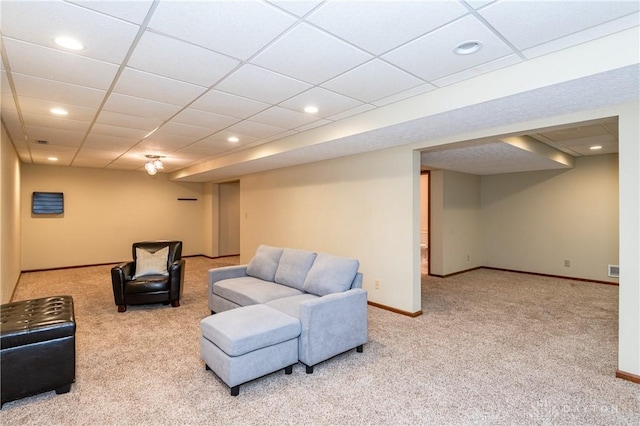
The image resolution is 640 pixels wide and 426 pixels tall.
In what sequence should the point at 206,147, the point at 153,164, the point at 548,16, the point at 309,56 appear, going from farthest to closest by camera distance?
the point at 153,164, the point at 206,147, the point at 309,56, the point at 548,16

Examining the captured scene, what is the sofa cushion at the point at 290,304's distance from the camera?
3.10 metres

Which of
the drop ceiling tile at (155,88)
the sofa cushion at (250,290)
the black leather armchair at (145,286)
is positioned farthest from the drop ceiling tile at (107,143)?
the sofa cushion at (250,290)

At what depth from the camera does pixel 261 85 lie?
9.72ft

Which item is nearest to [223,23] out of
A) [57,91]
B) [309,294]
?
[57,91]

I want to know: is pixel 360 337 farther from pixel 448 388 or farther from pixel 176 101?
pixel 176 101

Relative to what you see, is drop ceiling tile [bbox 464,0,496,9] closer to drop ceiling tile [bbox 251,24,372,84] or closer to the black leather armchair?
drop ceiling tile [bbox 251,24,372,84]

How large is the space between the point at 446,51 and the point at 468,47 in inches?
5.5

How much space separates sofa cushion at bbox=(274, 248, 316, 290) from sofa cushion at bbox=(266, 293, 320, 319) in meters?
0.30

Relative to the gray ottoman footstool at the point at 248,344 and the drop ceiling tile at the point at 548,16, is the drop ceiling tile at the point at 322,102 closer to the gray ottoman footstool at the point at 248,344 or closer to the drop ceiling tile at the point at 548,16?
the drop ceiling tile at the point at 548,16

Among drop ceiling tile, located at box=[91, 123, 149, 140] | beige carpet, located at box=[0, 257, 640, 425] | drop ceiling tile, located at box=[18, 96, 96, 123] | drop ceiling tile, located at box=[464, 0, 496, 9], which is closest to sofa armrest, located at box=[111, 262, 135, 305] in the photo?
beige carpet, located at box=[0, 257, 640, 425]

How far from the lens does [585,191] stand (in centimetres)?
659

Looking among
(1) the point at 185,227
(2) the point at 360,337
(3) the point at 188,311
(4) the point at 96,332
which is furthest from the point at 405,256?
(1) the point at 185,227

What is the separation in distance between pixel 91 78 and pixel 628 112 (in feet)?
14.2

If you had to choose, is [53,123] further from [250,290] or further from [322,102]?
[322,102]
